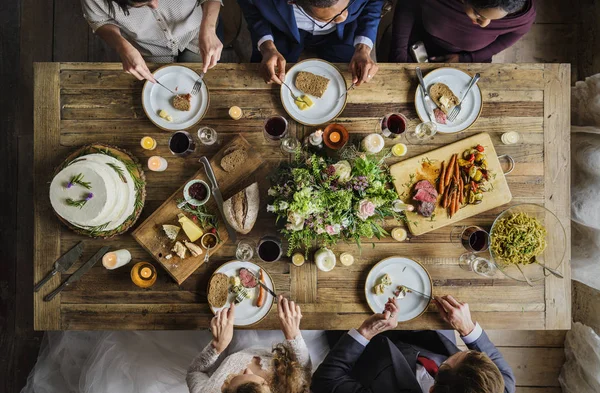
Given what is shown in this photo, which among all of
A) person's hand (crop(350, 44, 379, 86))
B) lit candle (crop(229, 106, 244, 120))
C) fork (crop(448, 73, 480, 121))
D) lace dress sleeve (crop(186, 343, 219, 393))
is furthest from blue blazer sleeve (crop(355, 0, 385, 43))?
lace dress sleeve (crop(186, 343, 219, 393))

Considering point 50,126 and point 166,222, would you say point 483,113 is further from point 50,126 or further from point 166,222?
point 50,126

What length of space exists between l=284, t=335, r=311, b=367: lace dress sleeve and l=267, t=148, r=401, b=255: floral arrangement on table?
53 cm

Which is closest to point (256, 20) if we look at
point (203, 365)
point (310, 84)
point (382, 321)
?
point (310, 84)

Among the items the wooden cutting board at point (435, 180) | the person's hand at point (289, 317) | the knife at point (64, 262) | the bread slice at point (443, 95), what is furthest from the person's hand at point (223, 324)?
the bread slice at point (443, 95)

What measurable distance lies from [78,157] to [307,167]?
110 cm

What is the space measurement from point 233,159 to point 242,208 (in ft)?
0.90

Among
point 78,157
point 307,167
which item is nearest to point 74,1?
point 78,157

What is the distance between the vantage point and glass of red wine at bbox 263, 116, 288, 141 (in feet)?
6.77

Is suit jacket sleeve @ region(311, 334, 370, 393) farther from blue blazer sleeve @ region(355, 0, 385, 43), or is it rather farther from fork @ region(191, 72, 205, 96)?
blue blazer sleeve @ region(355, 0, 385, 43)

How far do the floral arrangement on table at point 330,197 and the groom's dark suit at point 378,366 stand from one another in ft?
2.13

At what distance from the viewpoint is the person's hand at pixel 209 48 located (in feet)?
6.74

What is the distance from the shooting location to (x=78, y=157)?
1910mm

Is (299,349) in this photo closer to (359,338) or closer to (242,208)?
(359,338)

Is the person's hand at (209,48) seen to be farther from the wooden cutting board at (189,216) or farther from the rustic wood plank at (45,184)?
the rustic wood plank at (45,184)
